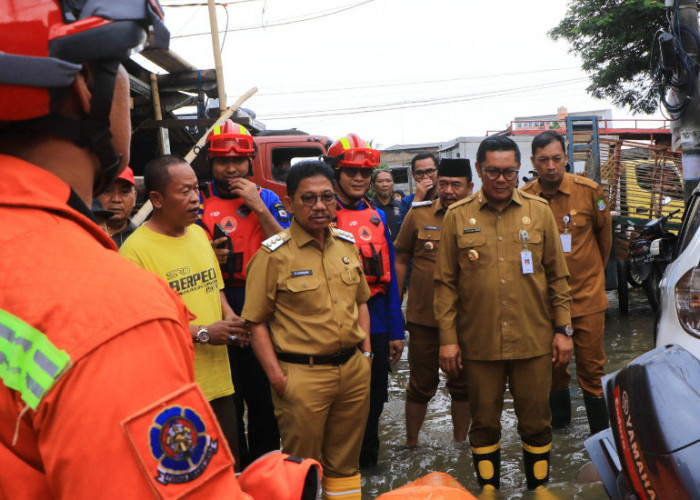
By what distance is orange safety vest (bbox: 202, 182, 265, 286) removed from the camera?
3834mm

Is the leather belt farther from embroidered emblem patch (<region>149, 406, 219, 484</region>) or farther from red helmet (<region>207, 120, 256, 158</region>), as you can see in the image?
embroidered emblem patch (<region>149, 406, 219, 484</region>)

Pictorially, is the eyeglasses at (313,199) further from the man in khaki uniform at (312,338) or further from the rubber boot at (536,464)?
the rubber boot at (536,464)

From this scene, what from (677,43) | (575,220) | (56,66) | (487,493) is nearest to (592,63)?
(677,43)

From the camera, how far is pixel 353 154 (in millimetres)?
4246

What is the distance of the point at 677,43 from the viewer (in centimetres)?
731

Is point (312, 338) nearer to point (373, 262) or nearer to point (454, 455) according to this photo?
point (373, 262)

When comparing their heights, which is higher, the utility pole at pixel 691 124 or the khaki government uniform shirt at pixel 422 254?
the utility pole at pixel 691 124

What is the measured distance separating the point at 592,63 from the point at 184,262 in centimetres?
1949

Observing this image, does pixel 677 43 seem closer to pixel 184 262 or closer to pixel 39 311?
pixel 184 262

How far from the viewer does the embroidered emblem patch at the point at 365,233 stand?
4.15 m

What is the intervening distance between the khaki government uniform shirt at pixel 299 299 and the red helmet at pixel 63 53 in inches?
86.1

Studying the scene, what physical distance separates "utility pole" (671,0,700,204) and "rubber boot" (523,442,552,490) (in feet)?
16.6

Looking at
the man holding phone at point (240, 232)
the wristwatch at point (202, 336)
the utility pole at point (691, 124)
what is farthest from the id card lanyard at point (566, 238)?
the utility pole at point (691, 124)

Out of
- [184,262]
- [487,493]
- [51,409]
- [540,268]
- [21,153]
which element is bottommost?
[487,493]
